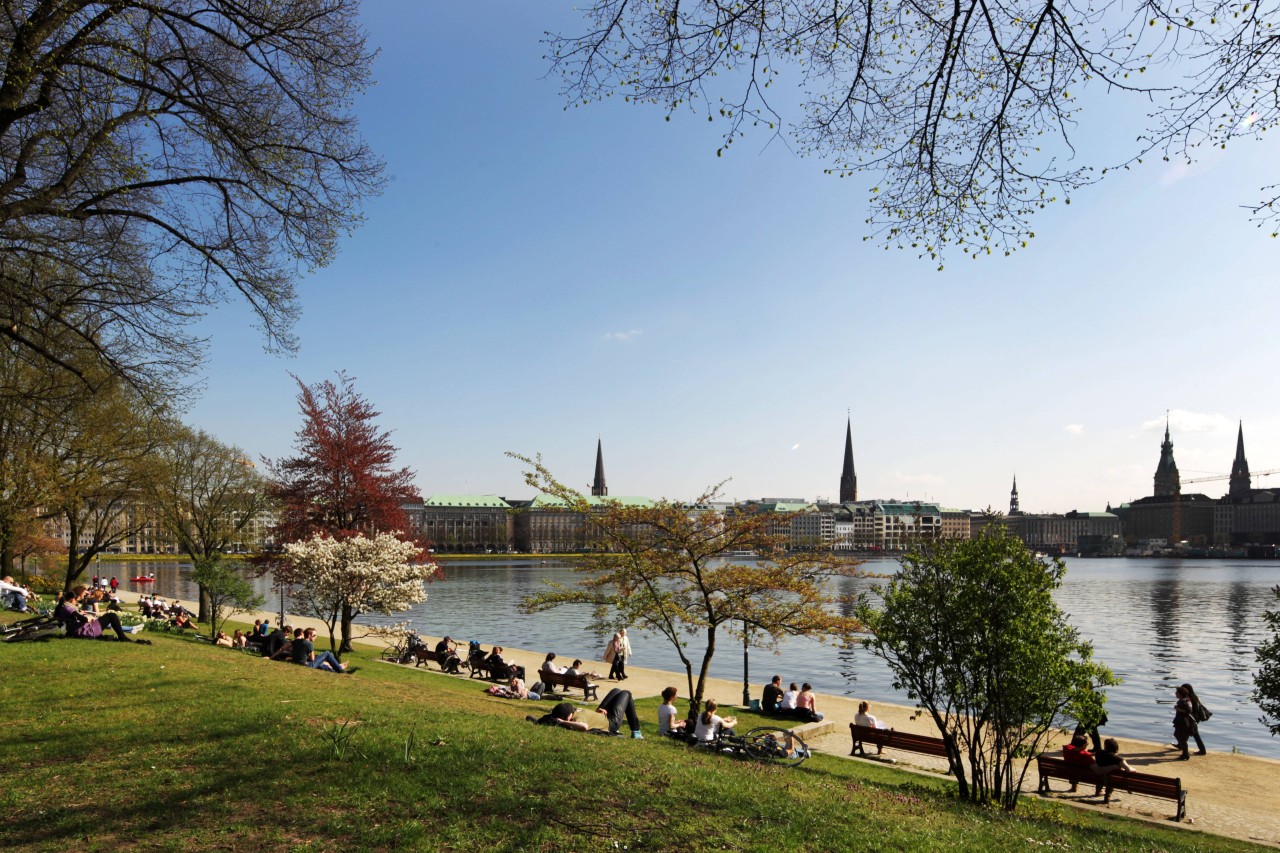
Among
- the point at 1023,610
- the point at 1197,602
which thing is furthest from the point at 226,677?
the point at 1197,602

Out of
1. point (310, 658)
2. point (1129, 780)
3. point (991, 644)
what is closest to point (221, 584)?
point (310, 658)

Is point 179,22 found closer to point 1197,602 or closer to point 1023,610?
point 1023,610

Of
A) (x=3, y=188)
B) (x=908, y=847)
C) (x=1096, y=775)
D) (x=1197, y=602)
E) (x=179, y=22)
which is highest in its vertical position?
(x=179, y=22)

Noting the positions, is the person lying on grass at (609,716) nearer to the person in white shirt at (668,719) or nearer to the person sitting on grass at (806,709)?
the person in white shirt at (668,719)

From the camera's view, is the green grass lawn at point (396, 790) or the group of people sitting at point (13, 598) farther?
the group of people sitting at point (13, 598)

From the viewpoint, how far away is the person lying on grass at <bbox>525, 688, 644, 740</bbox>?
13.2 meters

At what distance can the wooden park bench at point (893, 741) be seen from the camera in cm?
1522

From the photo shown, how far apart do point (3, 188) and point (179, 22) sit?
2.65 meters

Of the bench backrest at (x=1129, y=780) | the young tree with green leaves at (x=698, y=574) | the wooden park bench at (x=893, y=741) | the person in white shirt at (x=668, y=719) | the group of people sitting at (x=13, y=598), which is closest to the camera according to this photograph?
the bench backrest at (x=1129, y=780)

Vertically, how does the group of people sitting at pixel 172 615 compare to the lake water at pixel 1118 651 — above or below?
above

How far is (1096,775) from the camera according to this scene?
1362cm

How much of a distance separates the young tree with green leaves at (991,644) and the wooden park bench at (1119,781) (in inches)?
127

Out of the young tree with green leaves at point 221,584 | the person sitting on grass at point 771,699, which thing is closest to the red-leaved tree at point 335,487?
the young tree with green leaves at point 221,584

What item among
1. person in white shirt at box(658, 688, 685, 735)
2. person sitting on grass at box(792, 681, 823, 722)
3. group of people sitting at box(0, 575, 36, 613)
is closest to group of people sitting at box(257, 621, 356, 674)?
person in white shirt at box(658, 688, 685, 735)
